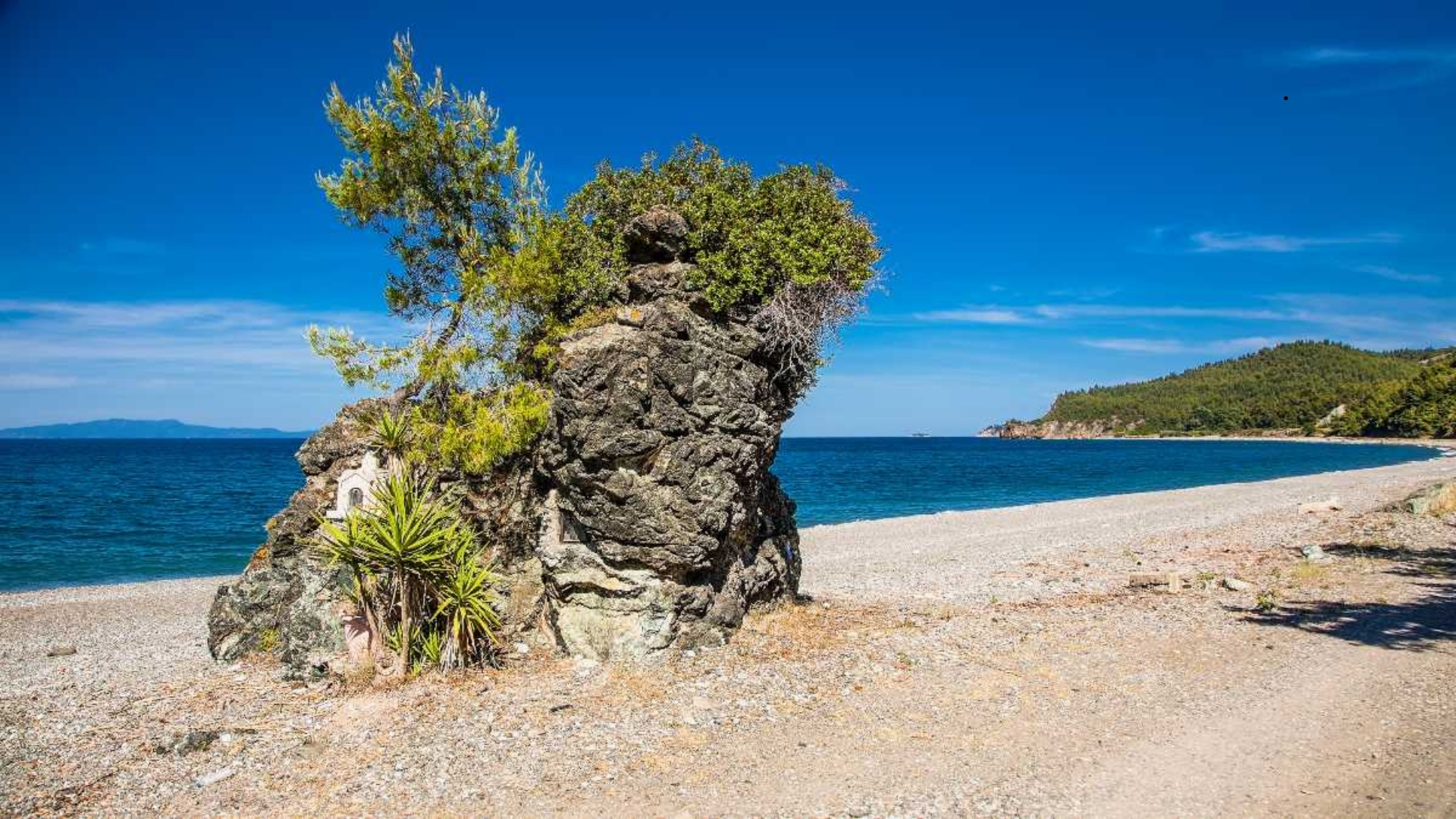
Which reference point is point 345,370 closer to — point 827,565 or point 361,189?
point 361,189

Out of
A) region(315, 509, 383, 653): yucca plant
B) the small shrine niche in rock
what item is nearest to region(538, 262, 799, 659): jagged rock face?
region(315, 509, 383, 653): yucca plant

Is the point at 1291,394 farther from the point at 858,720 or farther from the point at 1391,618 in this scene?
the point at 858,720

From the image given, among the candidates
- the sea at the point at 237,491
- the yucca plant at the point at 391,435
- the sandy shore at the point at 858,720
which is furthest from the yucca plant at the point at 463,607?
the sea at the point at 237,491

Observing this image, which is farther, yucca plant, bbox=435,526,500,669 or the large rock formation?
the large rock formation

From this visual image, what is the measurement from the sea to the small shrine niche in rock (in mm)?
A: 18977

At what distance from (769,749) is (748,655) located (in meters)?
2.84

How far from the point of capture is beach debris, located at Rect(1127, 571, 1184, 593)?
47.7ft

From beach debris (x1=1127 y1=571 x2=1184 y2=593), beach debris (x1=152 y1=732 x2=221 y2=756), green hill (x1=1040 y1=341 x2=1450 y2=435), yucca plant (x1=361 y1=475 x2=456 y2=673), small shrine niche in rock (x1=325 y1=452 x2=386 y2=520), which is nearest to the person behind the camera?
beach debris (x1=152 y1=732 x2=221 y2=756)

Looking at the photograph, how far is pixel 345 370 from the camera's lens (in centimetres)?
1173

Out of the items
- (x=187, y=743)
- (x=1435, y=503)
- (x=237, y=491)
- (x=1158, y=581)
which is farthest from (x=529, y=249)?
(x=237, y=491)

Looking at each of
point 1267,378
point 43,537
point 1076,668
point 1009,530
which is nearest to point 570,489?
point 1076,668

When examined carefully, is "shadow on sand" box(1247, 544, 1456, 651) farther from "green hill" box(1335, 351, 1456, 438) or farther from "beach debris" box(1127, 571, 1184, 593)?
"green hill" box(1335, 351, 1456, 438)

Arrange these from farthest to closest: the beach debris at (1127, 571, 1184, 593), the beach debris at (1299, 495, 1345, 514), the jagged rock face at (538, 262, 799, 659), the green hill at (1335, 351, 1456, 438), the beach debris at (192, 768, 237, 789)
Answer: the green hill at (1335, 351, 1456, 438) → the beach debris at (1299, 495, 1345, 514) → the beach debris at (1127, 571, 1184, 593) → the jagged rock face at (538, 262, 799, 659) → the beach debris at (192, 768, 237, 789)

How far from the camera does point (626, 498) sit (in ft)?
33.7
